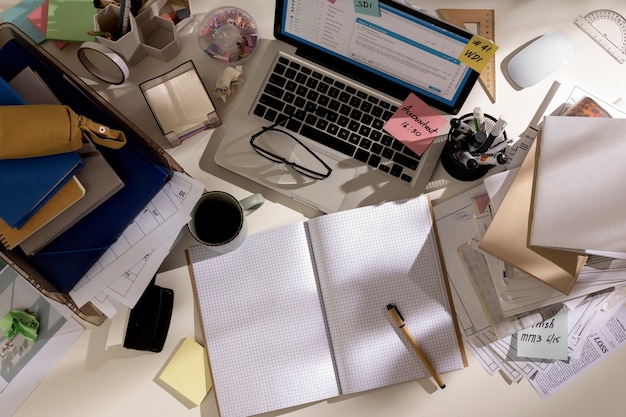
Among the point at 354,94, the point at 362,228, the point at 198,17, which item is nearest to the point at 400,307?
the point at 362,228

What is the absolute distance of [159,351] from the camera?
3.04 ft

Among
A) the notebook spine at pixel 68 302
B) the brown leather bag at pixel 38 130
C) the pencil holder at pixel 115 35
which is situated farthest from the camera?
the pencil holder at pixel 115 35

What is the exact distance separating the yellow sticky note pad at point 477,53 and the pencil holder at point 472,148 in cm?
9

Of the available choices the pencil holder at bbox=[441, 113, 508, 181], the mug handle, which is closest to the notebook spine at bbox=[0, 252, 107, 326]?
the mug handle

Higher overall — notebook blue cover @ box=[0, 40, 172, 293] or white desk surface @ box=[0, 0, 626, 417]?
notebook blue cover @ box=[0, 40, 172, 293]

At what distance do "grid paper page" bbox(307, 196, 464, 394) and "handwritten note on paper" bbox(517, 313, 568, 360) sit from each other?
125 mm

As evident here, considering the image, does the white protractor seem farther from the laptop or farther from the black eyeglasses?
the black eyeglasses

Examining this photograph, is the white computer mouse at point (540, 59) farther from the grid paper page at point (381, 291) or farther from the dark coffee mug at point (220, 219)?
the dark coffee mug at point (220, 219)

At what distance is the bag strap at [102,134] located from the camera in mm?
735

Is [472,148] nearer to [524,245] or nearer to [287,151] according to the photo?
[524,245]

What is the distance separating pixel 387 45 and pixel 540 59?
0.32 meters

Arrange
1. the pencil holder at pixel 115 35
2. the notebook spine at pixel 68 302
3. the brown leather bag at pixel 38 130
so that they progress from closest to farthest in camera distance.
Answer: the brown leather bag at pixel 38 130, the notebook spine at pixel 68 302, the pencil holder at pixel 115 35

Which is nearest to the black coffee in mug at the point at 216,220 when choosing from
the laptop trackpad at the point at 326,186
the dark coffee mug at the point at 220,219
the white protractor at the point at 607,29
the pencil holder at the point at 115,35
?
the dark coffee mug at the point at 220,219

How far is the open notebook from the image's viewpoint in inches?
35.6
